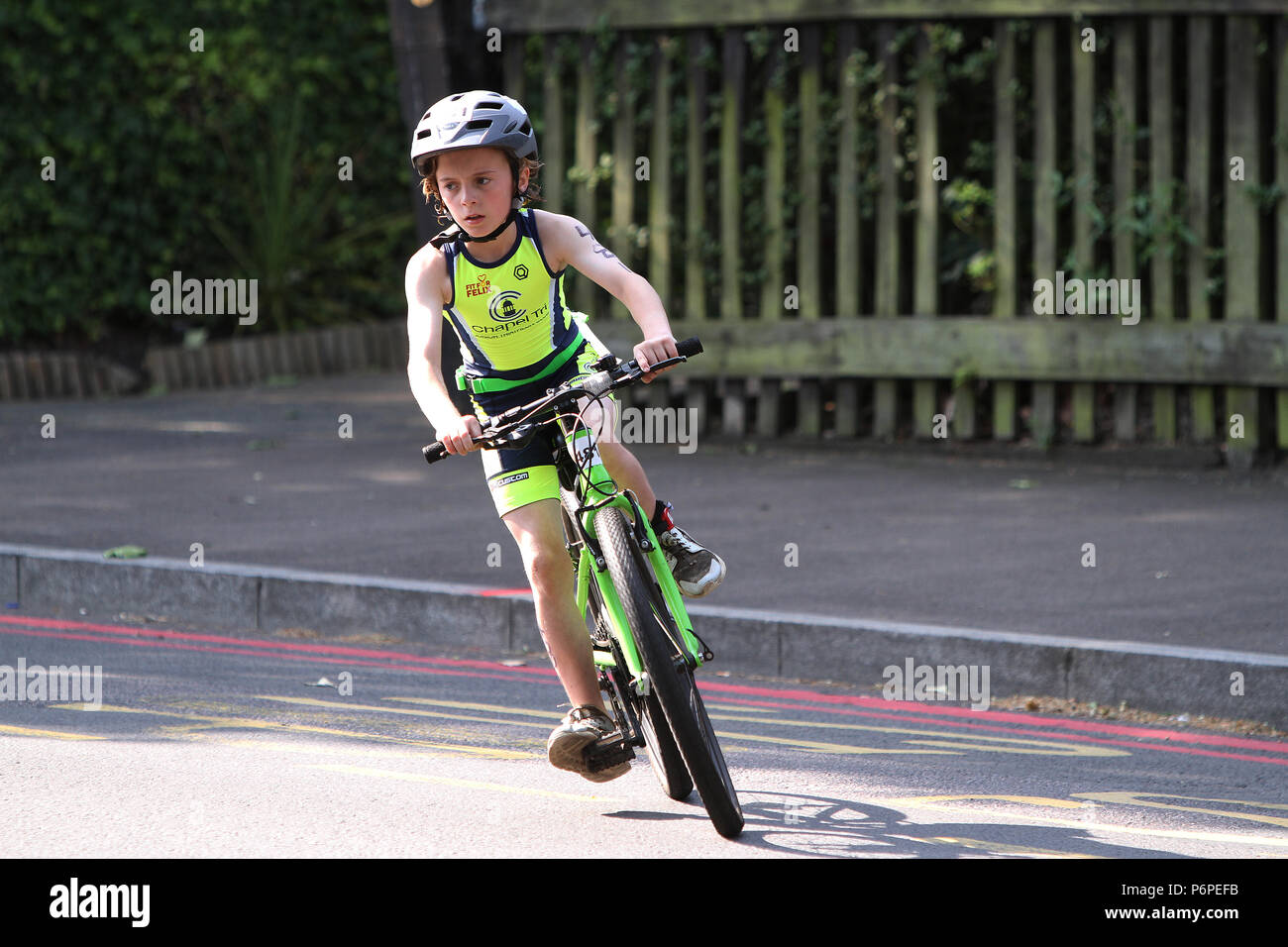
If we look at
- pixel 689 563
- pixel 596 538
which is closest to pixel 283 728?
pixel 689 563

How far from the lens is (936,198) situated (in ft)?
34.1

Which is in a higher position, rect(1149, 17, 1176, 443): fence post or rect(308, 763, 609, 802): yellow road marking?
rect(1149, 17, 1176, 443): fence post

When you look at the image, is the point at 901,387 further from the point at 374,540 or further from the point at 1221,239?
the point at 374,540

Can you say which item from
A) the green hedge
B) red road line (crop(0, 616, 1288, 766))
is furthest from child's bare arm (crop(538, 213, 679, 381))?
the green hedge

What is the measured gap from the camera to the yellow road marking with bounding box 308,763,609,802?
4938 mm

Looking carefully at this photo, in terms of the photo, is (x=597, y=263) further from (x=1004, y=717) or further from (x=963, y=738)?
Result: (x=1004, y=717)

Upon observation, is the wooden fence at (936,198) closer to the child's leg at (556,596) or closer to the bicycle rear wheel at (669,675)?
the child's leg at (556,596)

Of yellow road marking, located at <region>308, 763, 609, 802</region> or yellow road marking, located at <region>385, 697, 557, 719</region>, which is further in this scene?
yellow road marking, located at <region>385, 697, 557, 719</region>

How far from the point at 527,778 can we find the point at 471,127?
69.3 inches

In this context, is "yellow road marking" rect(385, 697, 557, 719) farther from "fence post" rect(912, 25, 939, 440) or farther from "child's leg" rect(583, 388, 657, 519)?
"fence post" rect(912, 25, 939, 440)

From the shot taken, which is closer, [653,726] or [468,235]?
[653,726]

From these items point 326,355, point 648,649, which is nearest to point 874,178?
point 326,355

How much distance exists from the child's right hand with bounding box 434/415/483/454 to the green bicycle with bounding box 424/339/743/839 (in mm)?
27
